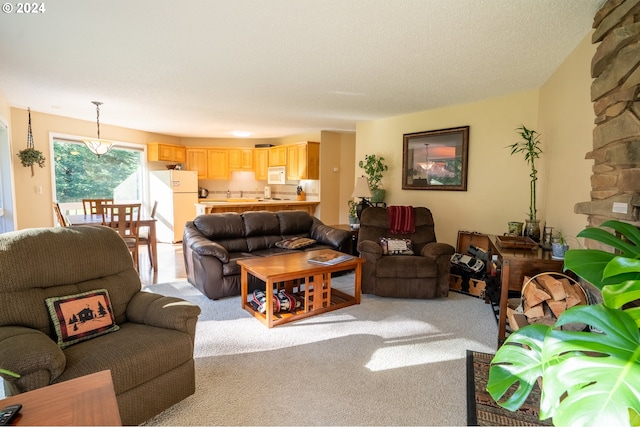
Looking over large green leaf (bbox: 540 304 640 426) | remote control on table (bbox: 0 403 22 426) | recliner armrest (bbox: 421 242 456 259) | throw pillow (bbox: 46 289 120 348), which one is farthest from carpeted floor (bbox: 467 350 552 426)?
throw pillow (bbox: 46 289 120 348)

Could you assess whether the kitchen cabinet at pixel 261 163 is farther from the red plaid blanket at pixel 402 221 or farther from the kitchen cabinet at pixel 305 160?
the red plaid blanket at pixel 402 221

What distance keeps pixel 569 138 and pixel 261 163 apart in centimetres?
641

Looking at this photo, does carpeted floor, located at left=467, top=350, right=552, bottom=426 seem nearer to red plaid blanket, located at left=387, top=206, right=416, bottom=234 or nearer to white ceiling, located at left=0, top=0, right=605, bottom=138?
red plaid blanket, located at left=387, top=206, right=416, bottom=234

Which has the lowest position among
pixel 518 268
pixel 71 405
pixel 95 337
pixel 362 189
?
pixel 95 337

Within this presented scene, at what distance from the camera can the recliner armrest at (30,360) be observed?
4.46ft

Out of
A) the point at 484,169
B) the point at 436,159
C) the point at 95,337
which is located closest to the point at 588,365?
the point at 95,337

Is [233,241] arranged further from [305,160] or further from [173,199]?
[173,199]

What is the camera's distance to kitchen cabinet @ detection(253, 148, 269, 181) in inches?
316

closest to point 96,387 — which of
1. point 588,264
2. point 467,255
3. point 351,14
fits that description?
point 588,264

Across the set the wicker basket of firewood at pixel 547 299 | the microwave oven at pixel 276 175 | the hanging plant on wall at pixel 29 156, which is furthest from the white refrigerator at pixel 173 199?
the wicker basket of firewood at pixel 547 299

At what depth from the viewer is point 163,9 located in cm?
213

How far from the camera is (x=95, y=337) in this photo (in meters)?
1.80

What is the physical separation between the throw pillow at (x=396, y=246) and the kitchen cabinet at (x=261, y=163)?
15.7 feet

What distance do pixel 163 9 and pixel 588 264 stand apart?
269 cm
